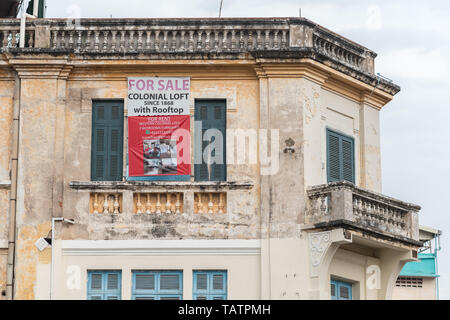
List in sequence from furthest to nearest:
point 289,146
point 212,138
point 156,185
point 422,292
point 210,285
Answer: point 422,292 → point 212,138 → point 289,146 → point 156,185 → point 210,285

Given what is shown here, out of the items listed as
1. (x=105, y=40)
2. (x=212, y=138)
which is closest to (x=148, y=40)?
(x=105, y=40)

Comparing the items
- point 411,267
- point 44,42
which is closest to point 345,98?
point 44,42

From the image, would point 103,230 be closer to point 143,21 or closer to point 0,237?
point 0,237

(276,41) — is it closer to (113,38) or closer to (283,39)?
(283,39)

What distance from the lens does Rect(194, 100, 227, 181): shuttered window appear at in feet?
92.3

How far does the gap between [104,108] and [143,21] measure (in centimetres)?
222

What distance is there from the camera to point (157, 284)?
89.4 feet

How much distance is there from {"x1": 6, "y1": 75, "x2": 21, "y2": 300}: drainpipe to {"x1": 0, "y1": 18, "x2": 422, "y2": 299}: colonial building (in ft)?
0.10

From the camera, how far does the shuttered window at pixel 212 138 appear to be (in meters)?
28.1

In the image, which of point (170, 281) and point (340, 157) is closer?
point (170, 281)

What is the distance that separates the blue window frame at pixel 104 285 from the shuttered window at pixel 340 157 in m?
5.53

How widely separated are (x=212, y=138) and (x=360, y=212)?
3.81 m

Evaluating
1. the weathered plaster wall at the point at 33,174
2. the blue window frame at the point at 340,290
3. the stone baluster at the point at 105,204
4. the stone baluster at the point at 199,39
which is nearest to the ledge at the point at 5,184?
the weathered plaster wall at the point at 33,174
